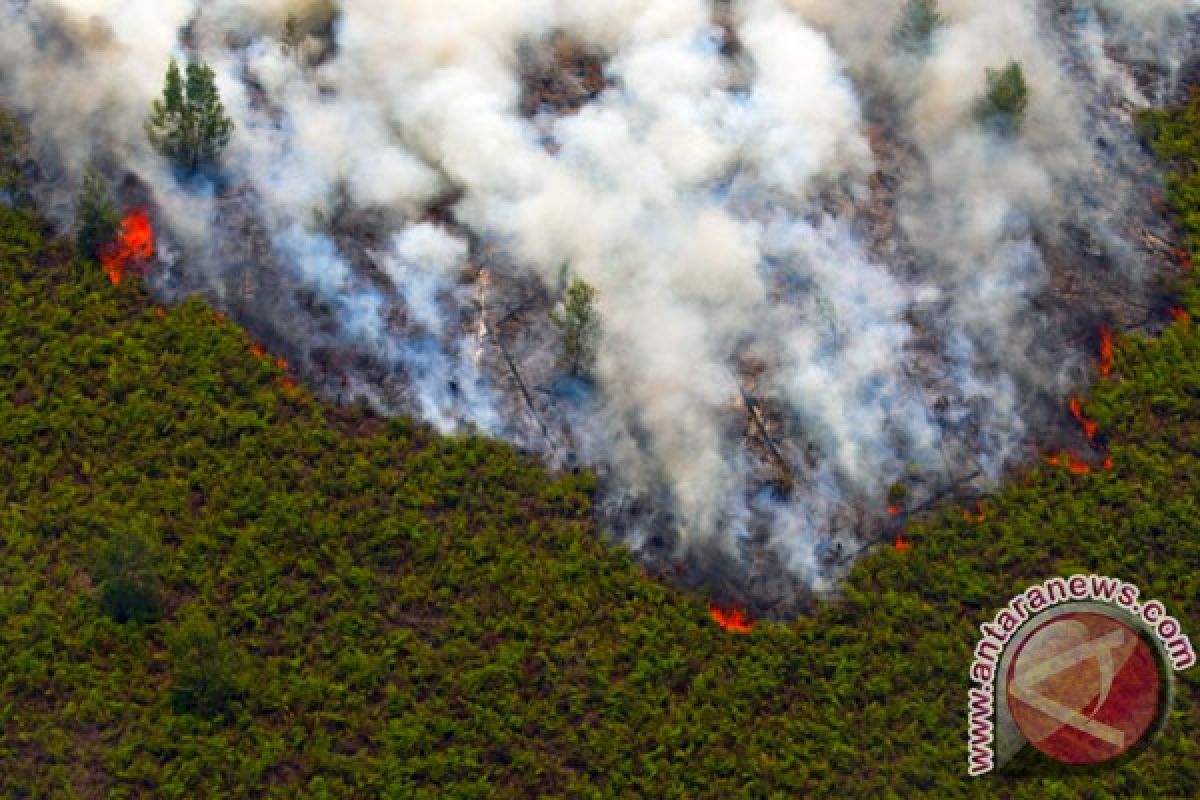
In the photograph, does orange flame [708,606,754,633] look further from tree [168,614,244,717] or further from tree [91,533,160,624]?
tree [91,533,160,624]

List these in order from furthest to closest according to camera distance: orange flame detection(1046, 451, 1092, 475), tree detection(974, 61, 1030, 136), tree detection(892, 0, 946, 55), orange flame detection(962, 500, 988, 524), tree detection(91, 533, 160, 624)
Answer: tree detection(892, 0, 946, 55), tree detection(974, 61, 1030, 136), orange flame detection(1046, 451, 1092, 475), orange flame detection(962, 500, 988, 524), tree detection(91, 533, 160, 624)

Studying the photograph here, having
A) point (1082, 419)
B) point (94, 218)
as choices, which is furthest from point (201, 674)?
point (1082, 419)

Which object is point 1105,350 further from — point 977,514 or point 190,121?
point 190,121

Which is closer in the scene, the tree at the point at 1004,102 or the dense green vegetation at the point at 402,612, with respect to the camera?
the dense green vegetation at the point at 402,612

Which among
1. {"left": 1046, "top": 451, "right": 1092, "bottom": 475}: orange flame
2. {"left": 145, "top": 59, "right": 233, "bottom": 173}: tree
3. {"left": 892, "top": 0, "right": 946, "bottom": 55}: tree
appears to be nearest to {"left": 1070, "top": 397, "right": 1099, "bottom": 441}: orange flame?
{"left": 1046, "top": 451, "right": 1092, "bottom": 475}: orange flame

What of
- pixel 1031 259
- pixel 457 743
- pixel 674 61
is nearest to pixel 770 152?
pixel 674 61

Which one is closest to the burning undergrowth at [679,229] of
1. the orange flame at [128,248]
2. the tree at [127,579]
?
the orange flame at [128,248]

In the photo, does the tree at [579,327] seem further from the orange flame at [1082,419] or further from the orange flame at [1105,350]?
the orange flame at [1105,350]
